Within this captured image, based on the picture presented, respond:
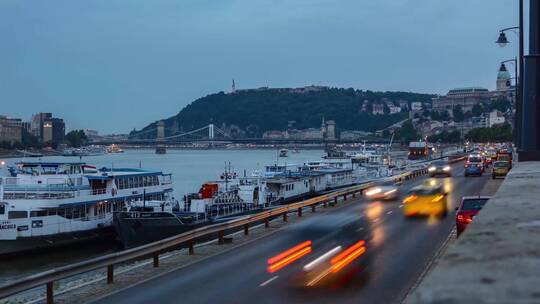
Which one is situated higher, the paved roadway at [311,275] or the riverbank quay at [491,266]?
the riverbank quay at [491,266]

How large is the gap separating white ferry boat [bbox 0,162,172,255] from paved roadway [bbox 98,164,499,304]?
18086 millimetres

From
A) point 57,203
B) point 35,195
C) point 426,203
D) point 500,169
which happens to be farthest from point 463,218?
point 500,169

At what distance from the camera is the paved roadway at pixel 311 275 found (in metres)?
14.2

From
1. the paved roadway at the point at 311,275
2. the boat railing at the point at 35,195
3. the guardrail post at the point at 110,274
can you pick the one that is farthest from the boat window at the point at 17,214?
the guardrail post at the point at 110,274

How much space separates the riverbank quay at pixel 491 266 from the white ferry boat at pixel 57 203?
3463cm

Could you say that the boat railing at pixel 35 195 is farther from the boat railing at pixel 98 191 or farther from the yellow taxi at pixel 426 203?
the yellow taxi at pixel 426 203

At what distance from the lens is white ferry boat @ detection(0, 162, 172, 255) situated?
3816 centimetres

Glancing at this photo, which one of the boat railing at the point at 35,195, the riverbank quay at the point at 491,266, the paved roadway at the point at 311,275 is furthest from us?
the boat railing at the point at 35,195

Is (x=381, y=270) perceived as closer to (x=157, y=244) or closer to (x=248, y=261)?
(x=248, y=261)

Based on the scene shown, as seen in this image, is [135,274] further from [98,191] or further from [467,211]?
[98,191]

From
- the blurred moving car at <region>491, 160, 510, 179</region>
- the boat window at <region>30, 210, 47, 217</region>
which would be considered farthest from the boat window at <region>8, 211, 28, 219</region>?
the blurred moving car at <region>491, 160, 510, 179</region>

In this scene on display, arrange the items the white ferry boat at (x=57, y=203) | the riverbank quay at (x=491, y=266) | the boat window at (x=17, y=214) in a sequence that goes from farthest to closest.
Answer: the boat window at (x=17, y=214) < the white ferry boat at (x=57, y=203) < the riverbank quay at (x=491, y=266)

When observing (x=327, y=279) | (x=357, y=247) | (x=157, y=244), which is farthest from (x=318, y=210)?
(x=327, y=279)

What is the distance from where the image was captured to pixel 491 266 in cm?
482
